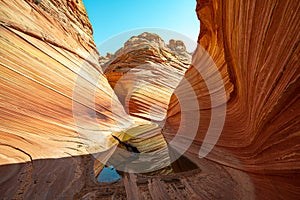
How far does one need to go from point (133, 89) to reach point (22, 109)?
900 cm

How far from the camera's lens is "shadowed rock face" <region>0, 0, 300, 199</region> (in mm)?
1420

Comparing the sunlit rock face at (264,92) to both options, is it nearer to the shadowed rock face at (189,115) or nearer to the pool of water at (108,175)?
the shadowed rock face at (189,115)

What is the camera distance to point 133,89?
12.2 meters

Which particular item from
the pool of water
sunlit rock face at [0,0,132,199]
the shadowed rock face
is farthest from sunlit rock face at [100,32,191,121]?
the pool of water

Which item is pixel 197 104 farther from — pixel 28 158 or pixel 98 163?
pixel 28 158

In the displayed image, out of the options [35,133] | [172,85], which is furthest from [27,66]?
[172,85]

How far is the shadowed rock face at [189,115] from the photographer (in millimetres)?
1420

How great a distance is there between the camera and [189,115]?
460 cm

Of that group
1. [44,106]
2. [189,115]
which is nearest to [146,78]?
[189,115]

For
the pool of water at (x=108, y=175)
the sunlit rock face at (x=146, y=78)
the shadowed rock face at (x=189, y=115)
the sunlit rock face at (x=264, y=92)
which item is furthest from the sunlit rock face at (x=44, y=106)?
the sunlit rock face at (x=146, y=78)

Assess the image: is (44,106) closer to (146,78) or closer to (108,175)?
(108,175)

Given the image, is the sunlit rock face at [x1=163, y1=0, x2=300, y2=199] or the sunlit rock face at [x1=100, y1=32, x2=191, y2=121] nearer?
the sunlit rock face at [x1=163, y1=0, x2=300, y2=199]

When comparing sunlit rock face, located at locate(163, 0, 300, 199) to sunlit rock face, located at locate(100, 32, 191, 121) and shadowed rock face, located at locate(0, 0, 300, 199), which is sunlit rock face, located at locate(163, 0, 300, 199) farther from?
sunlit rock face, located at locate(100, 32, 191, 121)

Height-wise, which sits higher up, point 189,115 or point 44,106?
point 189,115
